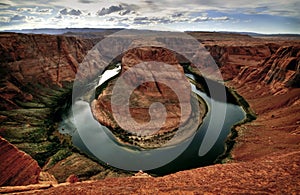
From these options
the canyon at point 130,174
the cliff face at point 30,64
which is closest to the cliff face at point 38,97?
the cliff face at point 30,64

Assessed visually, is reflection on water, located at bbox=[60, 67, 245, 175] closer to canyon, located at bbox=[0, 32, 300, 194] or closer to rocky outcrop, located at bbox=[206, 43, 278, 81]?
canyon, located at bbox=[0, 32, 300, 194]

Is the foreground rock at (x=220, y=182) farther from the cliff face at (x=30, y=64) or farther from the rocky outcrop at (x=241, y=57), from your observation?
the rocky outcrop at (x=241, y=57)

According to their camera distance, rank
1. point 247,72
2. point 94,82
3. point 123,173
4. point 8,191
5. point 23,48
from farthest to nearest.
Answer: point 94,82 < point 247,72 < point 23,48 < point 123,173 < point 8,191

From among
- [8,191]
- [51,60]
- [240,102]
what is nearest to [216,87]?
[240,102]

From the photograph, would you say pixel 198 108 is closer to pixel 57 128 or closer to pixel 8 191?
pixel 57 128

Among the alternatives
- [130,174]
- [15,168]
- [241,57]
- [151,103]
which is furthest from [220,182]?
[241,57]

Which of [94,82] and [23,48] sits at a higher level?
[23,48]

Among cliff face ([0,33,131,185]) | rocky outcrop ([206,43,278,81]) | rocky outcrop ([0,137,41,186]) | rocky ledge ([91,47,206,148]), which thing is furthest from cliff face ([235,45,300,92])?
rocky outcrop ([0,137,41,186])
